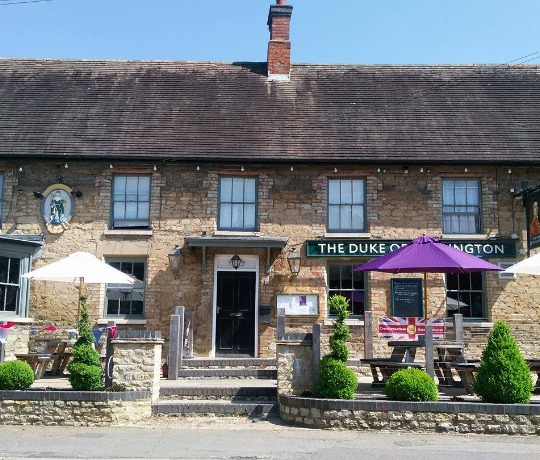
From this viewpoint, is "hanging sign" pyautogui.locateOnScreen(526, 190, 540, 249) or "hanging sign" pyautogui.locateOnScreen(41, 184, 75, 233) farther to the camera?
"hanging sign" pyautogui.locateOnScreen(41, 184, 75, 233)

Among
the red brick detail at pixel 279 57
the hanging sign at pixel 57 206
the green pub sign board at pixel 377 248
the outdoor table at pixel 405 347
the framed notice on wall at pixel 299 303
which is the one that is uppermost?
the red brick detail at pixel 279 57

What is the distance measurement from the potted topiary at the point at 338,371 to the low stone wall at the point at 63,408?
3.20 metres

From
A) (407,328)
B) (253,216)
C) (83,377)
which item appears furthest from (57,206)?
(407,328)

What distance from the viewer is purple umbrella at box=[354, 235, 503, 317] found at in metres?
12.1

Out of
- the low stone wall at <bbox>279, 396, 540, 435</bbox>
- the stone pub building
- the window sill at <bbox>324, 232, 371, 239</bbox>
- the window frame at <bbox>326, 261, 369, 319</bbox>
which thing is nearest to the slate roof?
the stone pub building

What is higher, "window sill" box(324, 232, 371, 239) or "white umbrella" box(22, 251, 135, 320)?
"window sill" box(324, 232, 371, 239)

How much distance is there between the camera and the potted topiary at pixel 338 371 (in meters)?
10.7

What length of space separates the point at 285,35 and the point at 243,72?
173 centimetres

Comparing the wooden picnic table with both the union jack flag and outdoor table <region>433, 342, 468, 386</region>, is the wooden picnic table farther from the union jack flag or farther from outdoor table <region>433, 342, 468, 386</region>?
the union jack flag

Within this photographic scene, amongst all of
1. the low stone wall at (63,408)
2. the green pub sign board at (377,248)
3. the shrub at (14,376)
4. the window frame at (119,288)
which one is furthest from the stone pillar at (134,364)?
the green pub sign board at (377,248)

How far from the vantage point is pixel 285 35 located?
20906 mm

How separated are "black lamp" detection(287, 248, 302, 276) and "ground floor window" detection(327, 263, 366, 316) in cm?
86

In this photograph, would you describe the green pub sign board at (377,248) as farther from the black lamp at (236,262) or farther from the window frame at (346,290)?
the black lamp at (236,262)

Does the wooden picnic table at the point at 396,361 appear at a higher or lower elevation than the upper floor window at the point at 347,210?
lower
